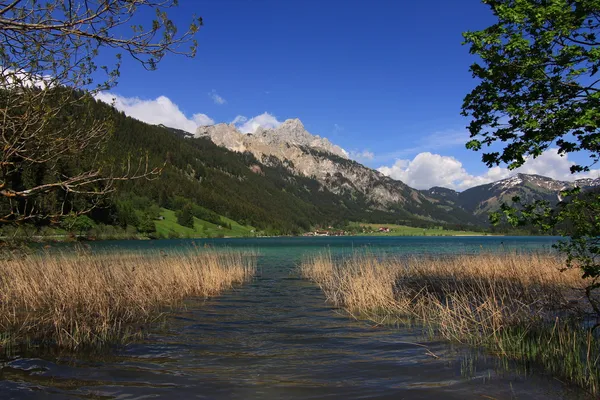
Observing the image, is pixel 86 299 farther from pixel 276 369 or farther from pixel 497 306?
pixel 497 306

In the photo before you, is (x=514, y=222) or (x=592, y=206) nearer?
(x=592, y=206)

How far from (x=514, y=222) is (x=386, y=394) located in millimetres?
3967

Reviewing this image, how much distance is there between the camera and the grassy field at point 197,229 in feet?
387

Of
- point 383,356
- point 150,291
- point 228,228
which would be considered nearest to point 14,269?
point 150,291

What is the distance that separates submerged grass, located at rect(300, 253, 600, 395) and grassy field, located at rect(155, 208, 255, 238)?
323 ft

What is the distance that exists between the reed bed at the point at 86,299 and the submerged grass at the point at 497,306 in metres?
6.94

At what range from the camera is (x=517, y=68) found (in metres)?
7.36

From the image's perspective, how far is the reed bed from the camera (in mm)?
9961

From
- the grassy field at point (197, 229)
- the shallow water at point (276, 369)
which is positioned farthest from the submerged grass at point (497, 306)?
the grassy field at point (197, 229)

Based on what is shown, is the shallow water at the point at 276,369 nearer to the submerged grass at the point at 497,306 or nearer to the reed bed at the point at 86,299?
the submerged grass at the point at 497,306

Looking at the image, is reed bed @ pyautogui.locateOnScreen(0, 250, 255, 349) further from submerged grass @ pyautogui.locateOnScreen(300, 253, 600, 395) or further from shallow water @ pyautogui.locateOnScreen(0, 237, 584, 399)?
submerged grass @ pyautogui.locateOnScreen(300, 253, 600, 395)

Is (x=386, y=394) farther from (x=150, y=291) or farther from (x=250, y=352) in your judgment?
(x=150, y=291)

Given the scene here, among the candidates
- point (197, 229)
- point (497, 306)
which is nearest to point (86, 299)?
point (497, 306)

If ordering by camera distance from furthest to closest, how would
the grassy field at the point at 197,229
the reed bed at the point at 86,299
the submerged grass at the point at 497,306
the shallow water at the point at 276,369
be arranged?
the grassy field at the point at 197,229
the reed bed at the point at 86,299
the submerged grass at the point at 497,306
the shallow water at the point at 276,369
